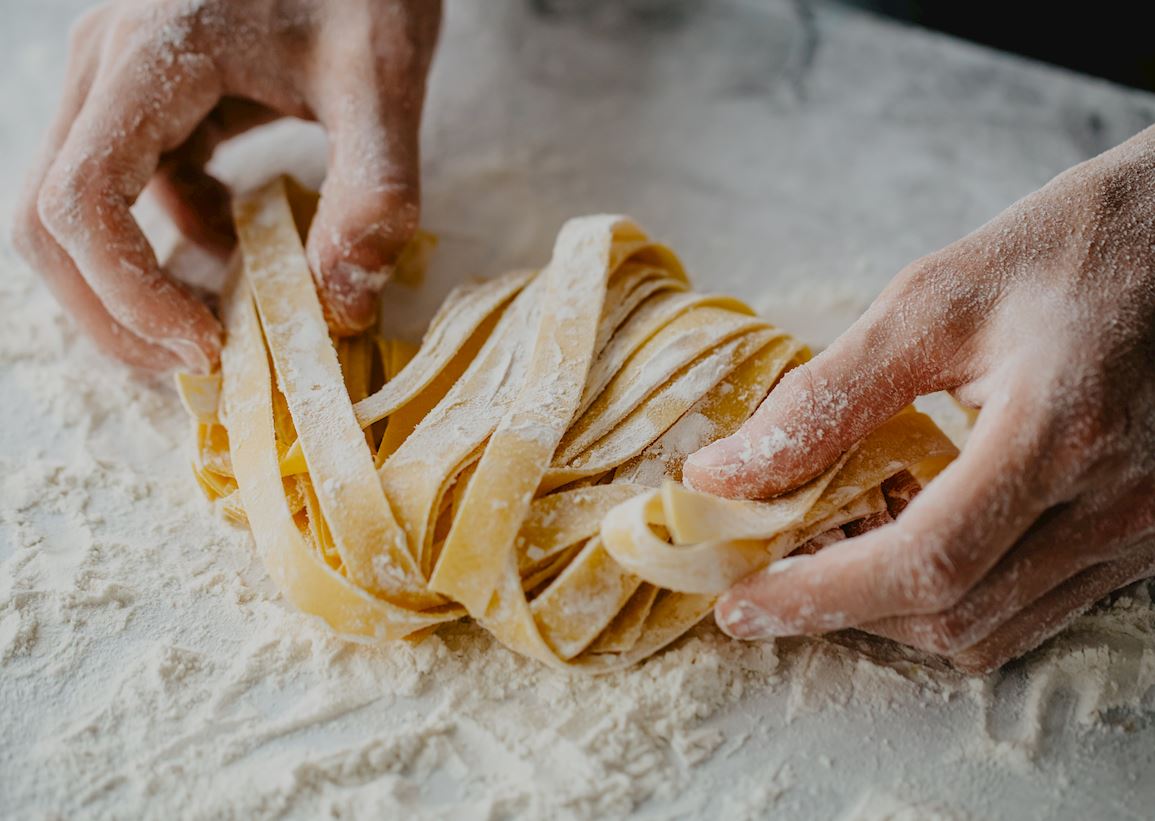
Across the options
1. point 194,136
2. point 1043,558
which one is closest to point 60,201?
point 194,136

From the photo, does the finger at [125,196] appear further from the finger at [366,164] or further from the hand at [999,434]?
the hand at [999,434]

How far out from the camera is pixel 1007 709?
4.97 ft

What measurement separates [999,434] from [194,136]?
1.79m

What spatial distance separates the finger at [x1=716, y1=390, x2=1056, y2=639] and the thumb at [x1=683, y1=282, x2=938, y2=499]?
0.16m

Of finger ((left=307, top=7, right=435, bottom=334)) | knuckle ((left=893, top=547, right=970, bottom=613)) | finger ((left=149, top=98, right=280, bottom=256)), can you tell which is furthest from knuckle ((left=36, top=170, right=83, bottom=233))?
knuckle ((left=893, top=547, right=970, bottom=613))

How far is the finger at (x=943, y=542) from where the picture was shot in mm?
1291

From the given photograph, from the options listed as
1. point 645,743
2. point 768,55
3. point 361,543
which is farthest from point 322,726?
point 768,55

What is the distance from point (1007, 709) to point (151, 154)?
1828 mm

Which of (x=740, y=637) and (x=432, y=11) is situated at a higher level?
(x=432, y=11)

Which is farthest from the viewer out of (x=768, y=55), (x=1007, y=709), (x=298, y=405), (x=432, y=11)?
(x=768, y=55)

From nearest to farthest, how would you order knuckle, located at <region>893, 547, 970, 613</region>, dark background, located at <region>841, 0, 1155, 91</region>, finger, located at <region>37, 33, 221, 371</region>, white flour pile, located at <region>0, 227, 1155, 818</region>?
1. knuckle, located at <region>893, 547, 970, 613</region>
2. white flour pile, located at <region>0, 227, 1155, 818</region>
3. finger, located at <region>37, 33, 221, 371</region>
4. dark background, located at <region>841, 0, 1155, 91</region>

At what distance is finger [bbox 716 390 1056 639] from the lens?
1291 millimetres

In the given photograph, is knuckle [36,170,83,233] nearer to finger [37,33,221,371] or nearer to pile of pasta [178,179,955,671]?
finger [37,33,221,371]

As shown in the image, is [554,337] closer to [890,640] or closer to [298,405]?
[298,405]
